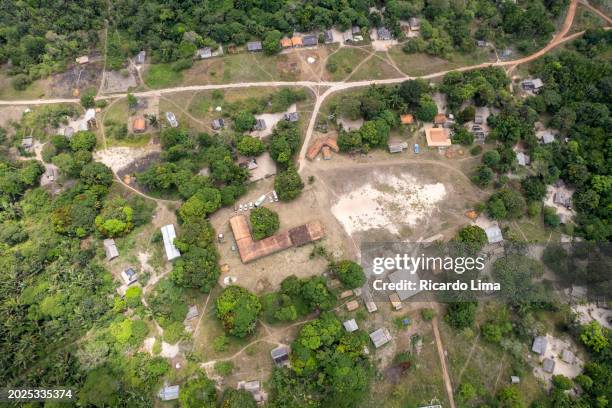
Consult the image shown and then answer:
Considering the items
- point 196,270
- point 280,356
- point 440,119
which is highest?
point 440,119

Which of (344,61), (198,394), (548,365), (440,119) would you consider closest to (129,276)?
(198,394)

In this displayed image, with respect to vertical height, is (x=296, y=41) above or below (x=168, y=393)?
above

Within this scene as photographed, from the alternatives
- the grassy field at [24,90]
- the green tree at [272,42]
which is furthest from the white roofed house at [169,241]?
the grassy field at [24,90]

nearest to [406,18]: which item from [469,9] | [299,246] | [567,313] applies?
[469,9]

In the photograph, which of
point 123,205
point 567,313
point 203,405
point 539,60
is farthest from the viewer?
point 539,60

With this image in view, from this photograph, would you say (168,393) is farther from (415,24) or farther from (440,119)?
(415,24)

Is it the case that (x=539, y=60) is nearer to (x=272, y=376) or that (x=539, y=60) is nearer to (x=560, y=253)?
(x=560, y=253)
